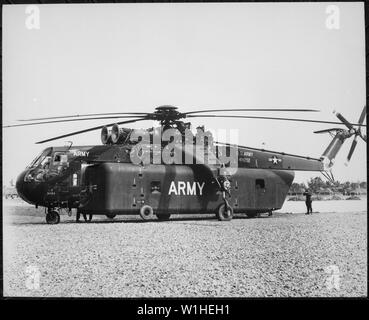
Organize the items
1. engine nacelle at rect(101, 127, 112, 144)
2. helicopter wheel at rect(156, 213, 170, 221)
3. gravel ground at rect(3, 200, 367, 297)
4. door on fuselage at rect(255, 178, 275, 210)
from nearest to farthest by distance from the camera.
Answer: gravel ground at rect(3, 200, 367, 297) → engine nacelle at rect(101, 127, 112, 144) → helicopter wheel at rect(156, 213, 170, 221) → door on fuselage at rect(255, 178, 275, 210)

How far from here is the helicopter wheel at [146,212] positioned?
9219mm

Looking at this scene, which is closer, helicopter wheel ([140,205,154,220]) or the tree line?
the tree line

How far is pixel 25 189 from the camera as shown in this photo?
8.26 meters

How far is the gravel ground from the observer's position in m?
6.40

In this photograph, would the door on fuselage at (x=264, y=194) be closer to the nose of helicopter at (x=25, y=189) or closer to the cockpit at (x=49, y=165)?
the cockpit at (x=49, y=165)

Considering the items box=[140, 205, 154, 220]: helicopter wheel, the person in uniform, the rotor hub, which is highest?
the rotor hub

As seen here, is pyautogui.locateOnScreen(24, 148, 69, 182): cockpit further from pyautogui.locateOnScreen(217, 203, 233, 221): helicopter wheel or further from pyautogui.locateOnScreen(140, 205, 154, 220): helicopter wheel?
pyautogui.locateOnScreen(217, 203, 233, 221): helicopter wheel

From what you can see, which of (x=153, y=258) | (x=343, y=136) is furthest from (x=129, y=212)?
(x=343, y=136)

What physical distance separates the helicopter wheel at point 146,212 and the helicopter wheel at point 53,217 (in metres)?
1.43

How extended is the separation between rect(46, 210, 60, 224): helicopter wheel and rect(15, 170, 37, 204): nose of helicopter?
0.35 m

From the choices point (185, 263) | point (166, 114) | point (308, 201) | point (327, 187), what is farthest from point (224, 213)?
point (185, 263)

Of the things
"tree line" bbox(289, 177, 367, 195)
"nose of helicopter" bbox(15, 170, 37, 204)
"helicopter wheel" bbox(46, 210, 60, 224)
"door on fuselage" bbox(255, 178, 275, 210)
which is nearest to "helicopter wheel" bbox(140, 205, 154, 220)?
"helicopter wheel" bbox(46, 210, 60, 224)

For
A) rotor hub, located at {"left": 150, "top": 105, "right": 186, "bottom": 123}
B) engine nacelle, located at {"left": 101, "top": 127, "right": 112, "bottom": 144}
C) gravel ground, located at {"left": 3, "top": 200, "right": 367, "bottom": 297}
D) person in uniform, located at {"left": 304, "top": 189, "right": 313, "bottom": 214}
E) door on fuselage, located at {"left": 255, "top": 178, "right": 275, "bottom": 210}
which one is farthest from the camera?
door on fuselage, located at {"left": 255, "top": 178, "right": 275, "bottom": 210}

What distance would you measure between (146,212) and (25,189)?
2.15 metres
